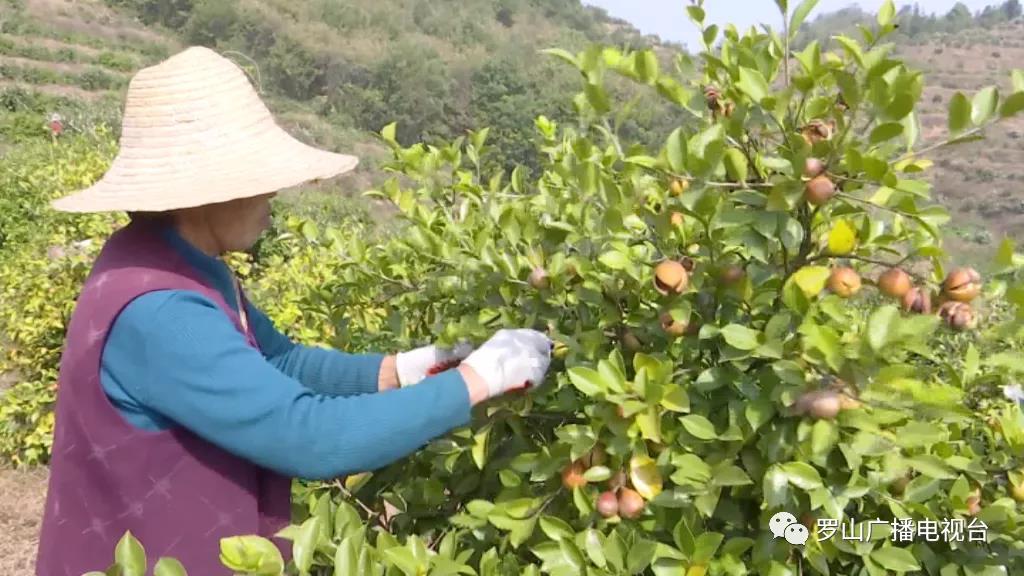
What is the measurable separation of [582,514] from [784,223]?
436 millimetres

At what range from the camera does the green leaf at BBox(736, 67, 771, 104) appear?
0.90 m

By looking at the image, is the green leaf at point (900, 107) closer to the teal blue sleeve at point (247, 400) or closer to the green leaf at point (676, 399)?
the green leaf at point (676, 399)

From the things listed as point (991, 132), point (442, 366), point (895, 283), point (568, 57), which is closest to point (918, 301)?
point (895, 283)

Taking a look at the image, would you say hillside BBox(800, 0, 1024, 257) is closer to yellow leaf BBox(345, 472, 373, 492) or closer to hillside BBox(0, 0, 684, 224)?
hillside BBox(0, 0, 684, 224)

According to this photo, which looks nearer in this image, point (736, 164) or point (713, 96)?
point (736, 164)

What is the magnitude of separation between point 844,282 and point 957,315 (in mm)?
126

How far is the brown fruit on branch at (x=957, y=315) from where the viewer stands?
0.97 metres

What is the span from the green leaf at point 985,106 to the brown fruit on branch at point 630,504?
56cm

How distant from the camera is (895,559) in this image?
1033 millimetres

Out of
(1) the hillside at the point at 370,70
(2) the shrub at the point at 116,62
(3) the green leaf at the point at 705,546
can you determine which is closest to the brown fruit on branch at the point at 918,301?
(3) the green leaf at the point at 705,546

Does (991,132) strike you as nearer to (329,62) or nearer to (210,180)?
(329,62)

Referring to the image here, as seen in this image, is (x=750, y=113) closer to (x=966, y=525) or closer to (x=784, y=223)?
(x=784, y=223)

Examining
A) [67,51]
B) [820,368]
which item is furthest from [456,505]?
[67,51]

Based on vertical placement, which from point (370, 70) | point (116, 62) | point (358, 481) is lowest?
point (370, 70)
